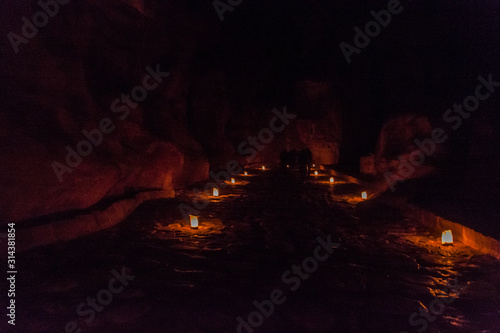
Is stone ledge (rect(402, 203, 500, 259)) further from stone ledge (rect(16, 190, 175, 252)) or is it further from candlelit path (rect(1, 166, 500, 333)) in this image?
stone ledge (rect(16, 190, 175, 252))

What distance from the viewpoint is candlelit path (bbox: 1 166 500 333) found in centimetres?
412

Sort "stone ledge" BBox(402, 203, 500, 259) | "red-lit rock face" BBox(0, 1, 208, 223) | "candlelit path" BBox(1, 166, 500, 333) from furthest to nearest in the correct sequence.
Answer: "red-lit rock face" BBox(0, 1, 208, 223), "stone ledge" BBox(402, 203, 500, 259), "candlelit path" BBox(1, 166, 500, 333)

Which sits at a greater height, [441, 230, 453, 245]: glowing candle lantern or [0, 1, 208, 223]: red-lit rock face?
[0, 1, 208, 223]: red-lit rock face

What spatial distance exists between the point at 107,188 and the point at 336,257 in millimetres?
5521

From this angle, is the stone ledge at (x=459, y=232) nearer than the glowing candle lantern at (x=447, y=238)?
Yes

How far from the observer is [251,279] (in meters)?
5.30

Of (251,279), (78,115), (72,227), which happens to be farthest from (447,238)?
(78,115)

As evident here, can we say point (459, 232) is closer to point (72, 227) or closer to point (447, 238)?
point (447, 238)

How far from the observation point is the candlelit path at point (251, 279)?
4121 mm

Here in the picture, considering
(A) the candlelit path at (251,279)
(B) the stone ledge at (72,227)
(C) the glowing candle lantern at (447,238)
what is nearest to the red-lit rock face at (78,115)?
(B) the stone ledge at (72,227)

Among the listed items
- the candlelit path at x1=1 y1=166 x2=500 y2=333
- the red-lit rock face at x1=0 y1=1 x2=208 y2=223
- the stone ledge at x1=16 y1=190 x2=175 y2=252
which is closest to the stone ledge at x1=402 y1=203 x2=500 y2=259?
the candlelit path at x1=1 y1=166 x2=500 y2=333

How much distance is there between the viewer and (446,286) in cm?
503

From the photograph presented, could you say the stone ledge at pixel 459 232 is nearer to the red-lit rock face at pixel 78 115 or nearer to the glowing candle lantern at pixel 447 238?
the glowing candle lantern at pixel 447 238

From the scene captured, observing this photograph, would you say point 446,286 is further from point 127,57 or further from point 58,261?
point 127,57
